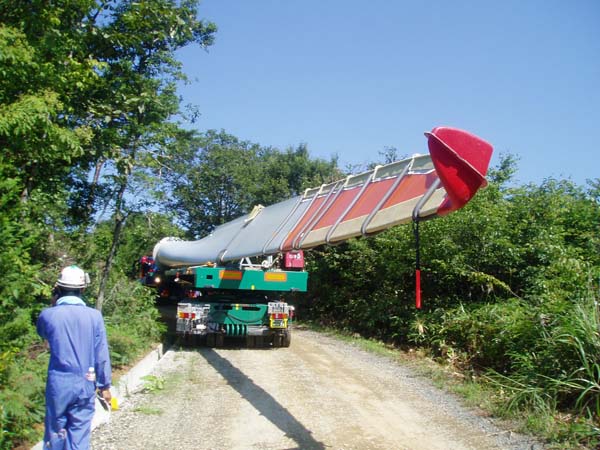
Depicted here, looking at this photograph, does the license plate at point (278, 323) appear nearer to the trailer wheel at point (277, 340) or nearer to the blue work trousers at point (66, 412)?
the trailer wheel at point (277, 340)

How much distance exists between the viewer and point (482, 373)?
8922mm

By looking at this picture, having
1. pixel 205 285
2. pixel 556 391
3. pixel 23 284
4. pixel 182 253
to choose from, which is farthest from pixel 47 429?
pixel 182 253

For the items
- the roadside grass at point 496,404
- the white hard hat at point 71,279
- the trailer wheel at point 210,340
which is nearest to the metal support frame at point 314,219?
the white hard hat at point 71,279

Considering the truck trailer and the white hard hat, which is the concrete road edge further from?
the white hard hat

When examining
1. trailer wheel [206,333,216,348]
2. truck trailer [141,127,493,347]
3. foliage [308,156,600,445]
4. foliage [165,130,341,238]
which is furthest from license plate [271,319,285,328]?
foliage [165,130,341,238]

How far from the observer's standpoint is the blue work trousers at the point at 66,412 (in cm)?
405

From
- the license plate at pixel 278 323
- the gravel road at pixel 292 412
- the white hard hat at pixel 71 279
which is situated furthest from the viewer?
the license plate at pixel 278 323

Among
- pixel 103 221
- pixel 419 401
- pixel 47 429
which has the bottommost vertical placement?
Result: pixel 419 401

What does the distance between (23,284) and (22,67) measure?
2821 millimetres

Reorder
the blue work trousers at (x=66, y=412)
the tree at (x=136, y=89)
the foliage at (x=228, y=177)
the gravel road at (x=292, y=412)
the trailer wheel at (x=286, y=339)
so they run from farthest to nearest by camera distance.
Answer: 1. the foliage at (x=228, y=177)
2. the trailer wheel at (x=286, y=339)
3. the tree at (x=136, y=89)
4. the gravel road at (x=292, y=412)
5. the blue work trousers at (x=66, y=412)

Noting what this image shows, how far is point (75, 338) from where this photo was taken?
13.8 ft

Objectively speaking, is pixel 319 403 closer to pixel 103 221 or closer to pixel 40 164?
pixel 40 164

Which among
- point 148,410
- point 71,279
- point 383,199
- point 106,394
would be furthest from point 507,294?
point 71,279

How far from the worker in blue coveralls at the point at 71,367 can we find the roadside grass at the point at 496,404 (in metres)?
4.76
